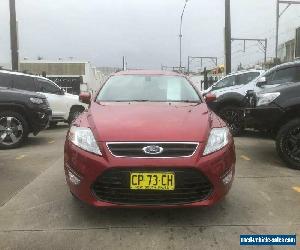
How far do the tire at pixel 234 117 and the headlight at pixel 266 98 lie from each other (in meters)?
3.44

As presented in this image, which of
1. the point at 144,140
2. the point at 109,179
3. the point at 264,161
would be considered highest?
the point at 144,140

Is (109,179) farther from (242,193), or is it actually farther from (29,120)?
(29,120)

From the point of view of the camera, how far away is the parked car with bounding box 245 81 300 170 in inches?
254

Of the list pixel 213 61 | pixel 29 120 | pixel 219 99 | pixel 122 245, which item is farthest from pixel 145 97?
pixel 213 61

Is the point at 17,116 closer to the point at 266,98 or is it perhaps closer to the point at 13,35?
the point at 266,98

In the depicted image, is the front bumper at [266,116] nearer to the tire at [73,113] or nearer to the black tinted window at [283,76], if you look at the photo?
the black tinted window at [283,76]

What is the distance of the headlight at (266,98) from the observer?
681 cm

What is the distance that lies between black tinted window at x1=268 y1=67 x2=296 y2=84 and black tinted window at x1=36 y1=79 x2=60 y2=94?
7.02 meters

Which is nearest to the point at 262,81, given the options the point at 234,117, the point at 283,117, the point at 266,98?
the point at 266,98

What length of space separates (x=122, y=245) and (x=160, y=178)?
63 centimetres

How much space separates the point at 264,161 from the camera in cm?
716

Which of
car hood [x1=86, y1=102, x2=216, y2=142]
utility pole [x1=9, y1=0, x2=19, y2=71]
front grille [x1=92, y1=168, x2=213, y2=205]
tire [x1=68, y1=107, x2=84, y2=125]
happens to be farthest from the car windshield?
utility pole [x1=9, y1=0, x2=19, y2=71]

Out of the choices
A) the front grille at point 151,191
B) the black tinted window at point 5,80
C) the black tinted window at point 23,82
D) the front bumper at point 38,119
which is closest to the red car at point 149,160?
the front grille at point 151,191

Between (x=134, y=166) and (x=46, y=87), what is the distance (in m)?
10.5
